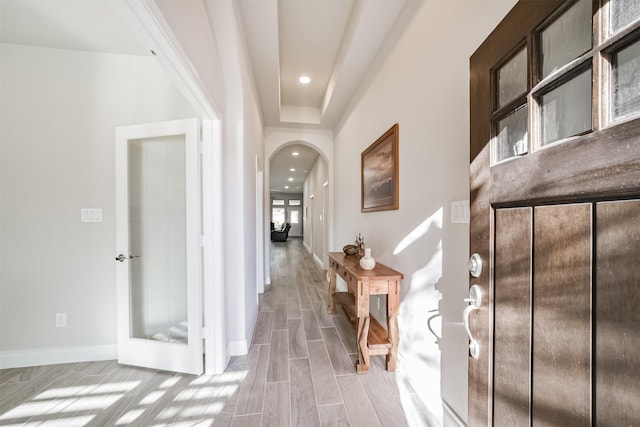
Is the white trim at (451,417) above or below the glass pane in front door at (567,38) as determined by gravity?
below

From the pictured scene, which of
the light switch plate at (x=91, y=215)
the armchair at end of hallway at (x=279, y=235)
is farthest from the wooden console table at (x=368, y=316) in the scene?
the armchair at end of hallway at (x=279, y=235)

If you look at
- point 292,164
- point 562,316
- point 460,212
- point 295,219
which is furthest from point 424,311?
point 295,219

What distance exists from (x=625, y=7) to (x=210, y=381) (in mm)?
2566

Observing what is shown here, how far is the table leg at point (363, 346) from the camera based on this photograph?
1872mm

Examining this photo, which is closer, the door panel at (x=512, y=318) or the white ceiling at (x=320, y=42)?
the door panel at (x=512, y=318)

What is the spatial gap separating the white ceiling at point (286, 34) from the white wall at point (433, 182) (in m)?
0.29

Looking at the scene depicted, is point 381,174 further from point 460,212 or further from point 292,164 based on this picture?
point 292,164

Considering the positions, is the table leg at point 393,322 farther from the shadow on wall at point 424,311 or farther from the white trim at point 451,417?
the white trim at point 451,417

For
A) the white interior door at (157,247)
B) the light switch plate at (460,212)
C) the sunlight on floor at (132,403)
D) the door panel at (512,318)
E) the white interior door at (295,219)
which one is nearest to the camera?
the door panel at (512,318)

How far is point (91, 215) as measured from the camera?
2.10 meters

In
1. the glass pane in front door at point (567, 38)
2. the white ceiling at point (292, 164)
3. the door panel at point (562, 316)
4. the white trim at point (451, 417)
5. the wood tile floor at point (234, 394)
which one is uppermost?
the white ceiling at point (292, 164)

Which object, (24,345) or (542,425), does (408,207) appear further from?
(24,345)

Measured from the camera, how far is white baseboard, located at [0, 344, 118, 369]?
6.49 feet

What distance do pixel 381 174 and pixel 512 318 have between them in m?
1.76
